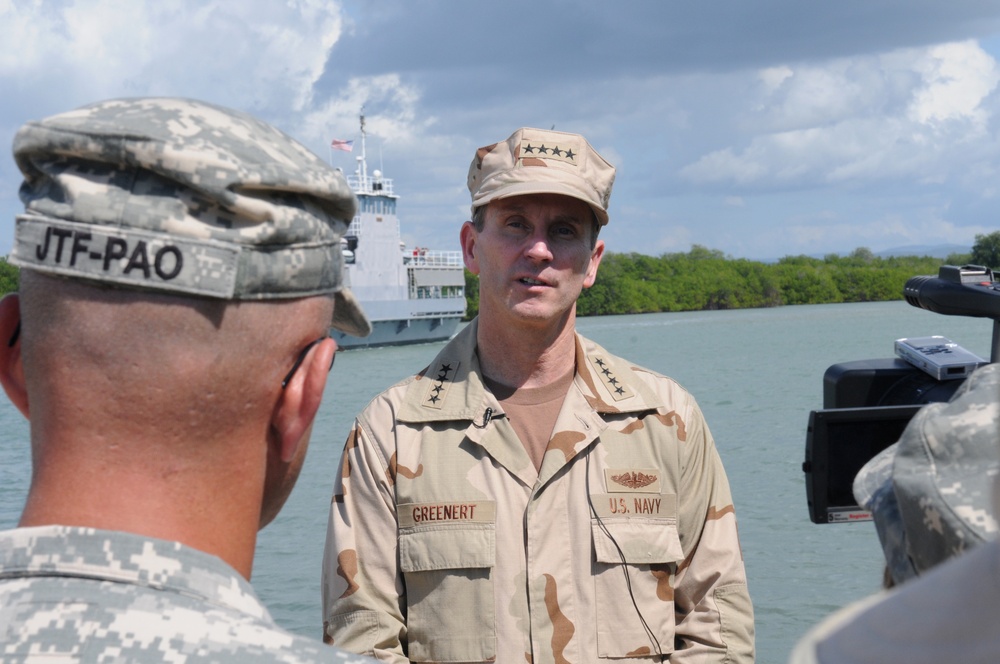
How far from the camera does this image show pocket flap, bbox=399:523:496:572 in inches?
94.3

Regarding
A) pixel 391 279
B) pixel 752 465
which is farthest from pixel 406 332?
pixel 752 465

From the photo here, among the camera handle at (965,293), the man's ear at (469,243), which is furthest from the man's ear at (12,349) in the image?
the man's ear at (469,243)

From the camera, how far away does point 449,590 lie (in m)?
2.40

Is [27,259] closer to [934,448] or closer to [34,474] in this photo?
[34,474]

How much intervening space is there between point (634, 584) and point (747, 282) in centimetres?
7344

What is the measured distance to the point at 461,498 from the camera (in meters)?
2.46

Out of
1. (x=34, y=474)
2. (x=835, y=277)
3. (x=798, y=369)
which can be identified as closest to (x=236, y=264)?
(x=34, y=474)

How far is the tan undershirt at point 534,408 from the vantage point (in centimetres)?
255

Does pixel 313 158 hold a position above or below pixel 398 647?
above

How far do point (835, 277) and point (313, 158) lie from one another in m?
75.3

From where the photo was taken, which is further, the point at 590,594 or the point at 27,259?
the point at 590,594

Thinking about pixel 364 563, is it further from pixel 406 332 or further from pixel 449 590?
pixel 406 332

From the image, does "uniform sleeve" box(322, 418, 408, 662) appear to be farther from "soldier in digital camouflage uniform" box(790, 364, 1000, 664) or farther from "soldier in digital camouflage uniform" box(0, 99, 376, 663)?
"soldier in digital camouflage uniform" box(790, 364, 1000, 664)

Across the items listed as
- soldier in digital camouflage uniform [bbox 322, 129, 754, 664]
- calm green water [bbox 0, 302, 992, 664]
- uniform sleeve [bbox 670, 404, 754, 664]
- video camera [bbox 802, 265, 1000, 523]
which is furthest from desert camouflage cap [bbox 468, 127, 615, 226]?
calm green water [bbox 0, 302, 992, 664]
